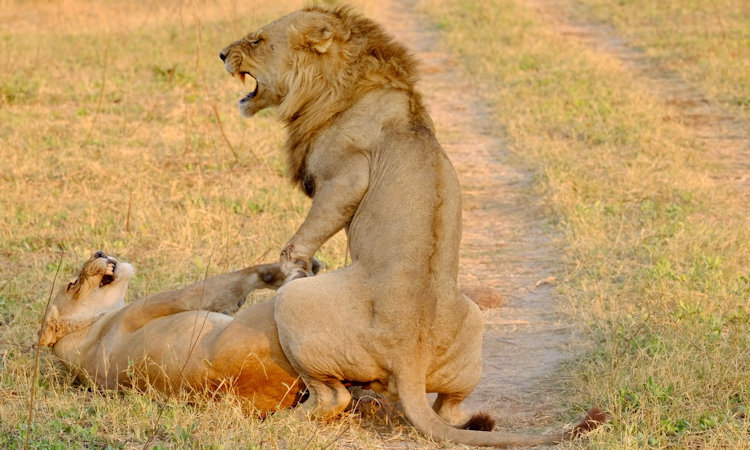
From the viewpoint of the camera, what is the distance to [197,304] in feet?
13.9

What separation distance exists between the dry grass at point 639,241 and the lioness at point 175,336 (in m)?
1.22

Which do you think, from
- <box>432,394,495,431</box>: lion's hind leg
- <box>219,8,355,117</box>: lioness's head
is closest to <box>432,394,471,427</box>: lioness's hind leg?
<box>432,394,495,431</box>: lion's hind leg

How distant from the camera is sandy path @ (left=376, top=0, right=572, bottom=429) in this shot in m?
4.26

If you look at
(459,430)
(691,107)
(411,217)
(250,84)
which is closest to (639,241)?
(411,217)

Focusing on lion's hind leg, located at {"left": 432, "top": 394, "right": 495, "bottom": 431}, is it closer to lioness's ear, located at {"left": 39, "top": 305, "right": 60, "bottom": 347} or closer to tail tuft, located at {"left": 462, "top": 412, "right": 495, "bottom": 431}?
tail tuft, located at {"left": 462, "top": 412, "right": 495, "bottom": 431}

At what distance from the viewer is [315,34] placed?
13.4ft

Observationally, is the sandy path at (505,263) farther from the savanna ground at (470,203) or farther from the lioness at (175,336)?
the lioness at (175,336)

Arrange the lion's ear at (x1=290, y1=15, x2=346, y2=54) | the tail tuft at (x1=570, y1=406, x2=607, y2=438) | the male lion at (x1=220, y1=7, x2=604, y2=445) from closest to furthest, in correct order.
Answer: the tail tuft at (x1=570, y1=406, x2=607, y2=438) → the male lion at (x1=220, y1=7, x2=604, y2=445) → the lion's ear at (x1=290, y1=15, x2=346, y2=54)

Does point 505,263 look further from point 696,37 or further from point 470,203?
point 696,37

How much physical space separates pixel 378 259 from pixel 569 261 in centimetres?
231

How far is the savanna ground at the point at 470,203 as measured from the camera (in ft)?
12.1

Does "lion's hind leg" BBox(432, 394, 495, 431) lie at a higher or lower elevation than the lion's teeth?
lower

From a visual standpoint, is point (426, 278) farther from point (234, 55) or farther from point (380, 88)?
point (234, 55)

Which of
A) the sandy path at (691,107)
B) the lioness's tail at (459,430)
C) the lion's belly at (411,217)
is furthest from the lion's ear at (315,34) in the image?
the sandy path at (691,107)
